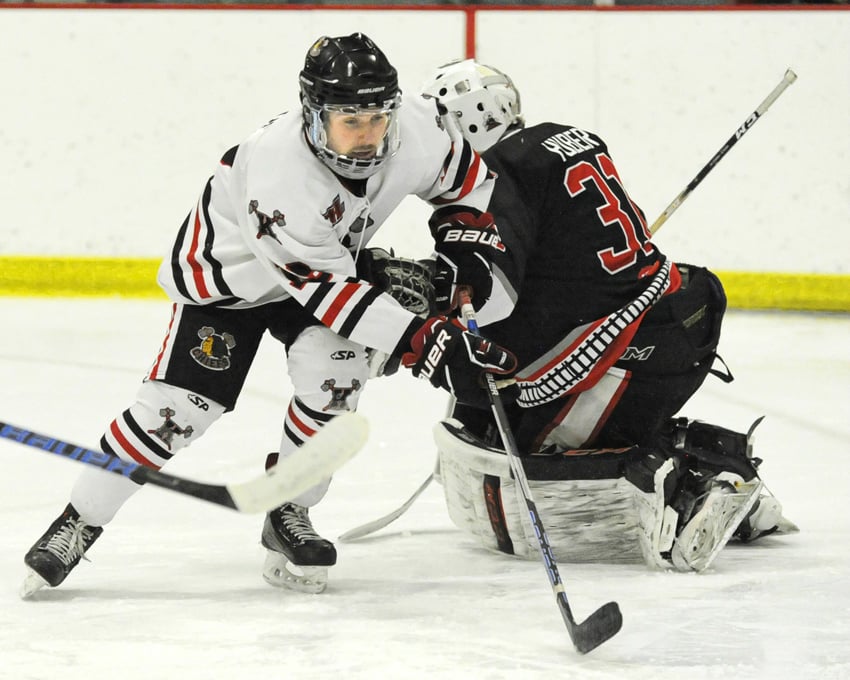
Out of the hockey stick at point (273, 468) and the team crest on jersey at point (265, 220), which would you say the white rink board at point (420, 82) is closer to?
the team crest on jersey at point (265, 220)

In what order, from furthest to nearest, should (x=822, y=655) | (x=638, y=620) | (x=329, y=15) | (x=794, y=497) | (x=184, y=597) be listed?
(x=329, y=15), (x=794, y=497), (x=184, y=597), (x=638, y=620), (x=822, y=655)

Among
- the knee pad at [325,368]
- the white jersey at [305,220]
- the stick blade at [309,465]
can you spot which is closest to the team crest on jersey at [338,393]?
the knee pad at [325,368]

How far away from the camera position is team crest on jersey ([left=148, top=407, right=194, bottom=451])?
7.45 ft

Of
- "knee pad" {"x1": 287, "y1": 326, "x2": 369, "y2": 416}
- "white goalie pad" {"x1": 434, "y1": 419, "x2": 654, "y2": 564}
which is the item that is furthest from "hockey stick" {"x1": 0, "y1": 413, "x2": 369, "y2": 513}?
"white goalie pad" {"x1": 434, "y1": 419, "x2": 654, "y2": 564}

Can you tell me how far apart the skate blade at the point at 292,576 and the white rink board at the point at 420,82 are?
2953 mm

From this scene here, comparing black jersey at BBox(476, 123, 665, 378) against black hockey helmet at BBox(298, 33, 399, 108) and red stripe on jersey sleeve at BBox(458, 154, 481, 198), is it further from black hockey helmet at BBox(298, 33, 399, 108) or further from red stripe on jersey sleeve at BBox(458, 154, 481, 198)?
black hockey helmet at BBox(298, 33, 399, 108)

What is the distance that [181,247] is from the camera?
2.32 meters

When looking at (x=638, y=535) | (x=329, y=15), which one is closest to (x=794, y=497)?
(x=638, y=535)

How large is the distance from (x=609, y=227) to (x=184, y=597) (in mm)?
937

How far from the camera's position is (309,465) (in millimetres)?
1881

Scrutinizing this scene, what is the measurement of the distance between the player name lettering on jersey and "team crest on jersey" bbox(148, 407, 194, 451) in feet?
2.54

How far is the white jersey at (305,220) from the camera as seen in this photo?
2115 mm

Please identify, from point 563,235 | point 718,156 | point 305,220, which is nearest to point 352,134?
point 305,220

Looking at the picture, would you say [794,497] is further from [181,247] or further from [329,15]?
[329,15]
